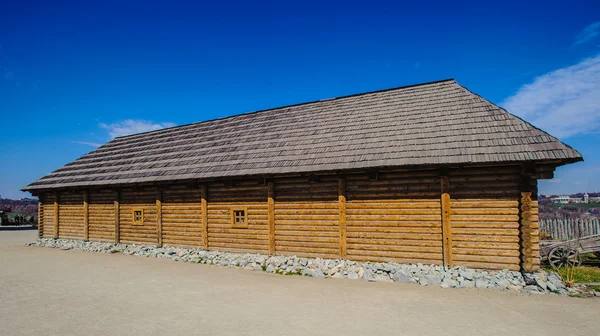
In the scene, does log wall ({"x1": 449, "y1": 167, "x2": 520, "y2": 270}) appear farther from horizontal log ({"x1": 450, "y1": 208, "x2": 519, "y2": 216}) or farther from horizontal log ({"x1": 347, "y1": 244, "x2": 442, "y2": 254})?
horizontal log ({"x1": 347, "y1": 244, "x2": 442, "y2": 254})

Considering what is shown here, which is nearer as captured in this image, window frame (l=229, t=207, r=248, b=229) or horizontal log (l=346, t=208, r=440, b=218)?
horizontal log (l=346, t=208, r=440, b=218)

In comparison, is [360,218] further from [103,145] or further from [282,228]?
[103,145]

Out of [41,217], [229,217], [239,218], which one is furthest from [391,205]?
[41,217]

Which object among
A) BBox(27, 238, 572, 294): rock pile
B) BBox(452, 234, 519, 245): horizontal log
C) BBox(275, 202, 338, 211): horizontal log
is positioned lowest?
BBox(27, 238, 572, 294): rock pile

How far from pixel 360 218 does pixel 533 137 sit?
16.5ft

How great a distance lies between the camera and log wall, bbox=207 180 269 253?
13070 millimetres

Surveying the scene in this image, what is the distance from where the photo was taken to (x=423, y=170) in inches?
416

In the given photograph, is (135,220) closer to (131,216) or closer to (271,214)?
(131,216)

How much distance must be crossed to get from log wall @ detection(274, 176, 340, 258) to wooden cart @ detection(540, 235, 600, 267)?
20.9ft

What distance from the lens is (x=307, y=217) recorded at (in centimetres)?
1218

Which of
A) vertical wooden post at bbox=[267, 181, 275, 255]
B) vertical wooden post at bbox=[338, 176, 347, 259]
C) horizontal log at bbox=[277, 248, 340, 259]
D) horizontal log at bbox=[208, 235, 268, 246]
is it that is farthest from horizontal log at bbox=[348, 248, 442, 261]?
horizontal log at bbox=[208, 235, 268, 246]

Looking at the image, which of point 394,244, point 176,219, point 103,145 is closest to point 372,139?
point 394,244

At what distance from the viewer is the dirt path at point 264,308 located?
639 centimetres

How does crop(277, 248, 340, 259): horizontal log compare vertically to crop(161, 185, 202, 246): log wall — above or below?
below
